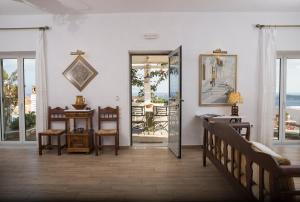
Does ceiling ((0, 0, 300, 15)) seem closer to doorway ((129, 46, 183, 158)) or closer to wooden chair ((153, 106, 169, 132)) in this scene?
doorway ((129, 46, 183, 158))

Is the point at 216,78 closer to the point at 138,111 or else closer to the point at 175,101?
the point at 175,101

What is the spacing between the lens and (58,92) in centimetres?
491

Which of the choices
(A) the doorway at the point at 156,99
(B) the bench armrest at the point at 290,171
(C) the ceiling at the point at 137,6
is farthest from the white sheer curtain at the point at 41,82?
(B) the bench armrest at the point at 290,171

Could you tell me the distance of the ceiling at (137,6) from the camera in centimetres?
420

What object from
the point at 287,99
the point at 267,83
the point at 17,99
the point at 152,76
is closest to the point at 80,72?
the point at 17,99

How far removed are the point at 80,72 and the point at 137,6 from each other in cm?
176

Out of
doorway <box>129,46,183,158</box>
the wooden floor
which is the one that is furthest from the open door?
the wooden floor

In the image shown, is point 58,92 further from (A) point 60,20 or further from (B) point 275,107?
(B) point 275,107

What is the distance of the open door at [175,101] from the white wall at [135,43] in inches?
11.8

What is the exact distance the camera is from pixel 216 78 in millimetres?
4840

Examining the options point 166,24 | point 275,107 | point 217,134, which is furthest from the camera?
point 275,107

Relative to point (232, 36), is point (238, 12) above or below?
above

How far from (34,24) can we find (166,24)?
2746 mm

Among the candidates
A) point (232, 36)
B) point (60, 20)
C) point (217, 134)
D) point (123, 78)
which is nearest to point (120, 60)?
point (123, 78)
